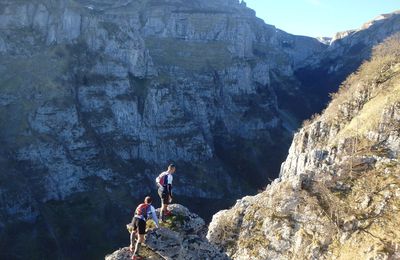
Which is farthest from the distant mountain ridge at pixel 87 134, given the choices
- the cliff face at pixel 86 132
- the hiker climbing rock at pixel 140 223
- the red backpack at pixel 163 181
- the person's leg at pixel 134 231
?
the hiker climbing rock at pixel 140 223

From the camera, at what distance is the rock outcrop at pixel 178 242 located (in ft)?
77.6

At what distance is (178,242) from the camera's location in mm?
24750

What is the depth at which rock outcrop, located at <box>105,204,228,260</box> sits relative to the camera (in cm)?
2366

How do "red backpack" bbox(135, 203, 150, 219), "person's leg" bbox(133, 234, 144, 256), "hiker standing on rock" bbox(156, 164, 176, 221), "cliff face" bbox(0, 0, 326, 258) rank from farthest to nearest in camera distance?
1. "cliff face" bbox(0, 0, 326, 258)
2. "hiker standing on rock" bbox(156, 164, 176, 221)
3. "red backpack" bbox(135, 203, 150, 219)
4. "person's leg" bbox(133, 234, 144, 256)

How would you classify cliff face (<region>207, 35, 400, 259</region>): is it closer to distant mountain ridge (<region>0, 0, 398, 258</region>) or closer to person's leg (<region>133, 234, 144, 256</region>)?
person's leg (<region>133, 234, 144, 256</region>)

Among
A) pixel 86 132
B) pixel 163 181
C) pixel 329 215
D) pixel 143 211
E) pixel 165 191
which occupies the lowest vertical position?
pixel 86 132

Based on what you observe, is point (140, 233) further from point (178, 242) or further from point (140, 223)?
point (178, 242)

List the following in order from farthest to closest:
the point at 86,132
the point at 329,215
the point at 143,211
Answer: the point at 86,132, the point at 329,215, the point at 143,211

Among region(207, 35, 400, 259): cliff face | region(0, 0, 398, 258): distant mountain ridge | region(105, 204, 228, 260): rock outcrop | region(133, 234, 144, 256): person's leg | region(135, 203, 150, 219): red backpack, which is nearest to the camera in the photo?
region(133, 234, 144, 256): person's leg

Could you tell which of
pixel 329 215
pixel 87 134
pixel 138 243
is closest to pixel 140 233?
pixel 138 243

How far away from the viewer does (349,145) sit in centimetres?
5581

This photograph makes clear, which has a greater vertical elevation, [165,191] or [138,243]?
[165,191]

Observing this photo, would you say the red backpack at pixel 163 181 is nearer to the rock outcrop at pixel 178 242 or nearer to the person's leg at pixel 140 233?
the rock outcrop at pixel 178 242

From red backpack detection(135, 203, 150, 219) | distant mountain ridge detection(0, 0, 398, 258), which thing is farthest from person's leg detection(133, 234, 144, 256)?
distant mountain ridge detection(0, 0, 398, 258)
